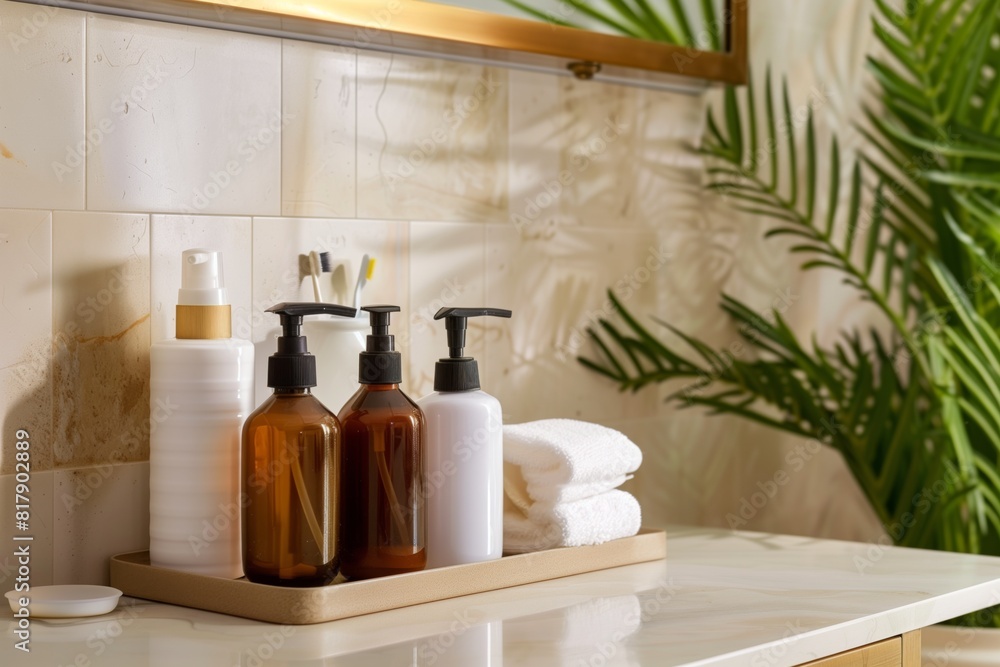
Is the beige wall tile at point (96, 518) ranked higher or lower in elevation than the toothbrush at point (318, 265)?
lower

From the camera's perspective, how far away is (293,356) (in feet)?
2.85

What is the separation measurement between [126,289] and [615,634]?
0.47m

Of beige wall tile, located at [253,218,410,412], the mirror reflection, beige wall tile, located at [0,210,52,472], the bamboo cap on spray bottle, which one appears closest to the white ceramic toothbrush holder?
beige wall tile, located at [253,218,410,412]

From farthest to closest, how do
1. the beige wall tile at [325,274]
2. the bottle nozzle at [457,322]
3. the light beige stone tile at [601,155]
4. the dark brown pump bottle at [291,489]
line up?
the light beige stone tile at [601,155] → the beige wall tile at [325,274] → the bottle nozzle at [457,322] → the dark brown pump bottle at [291,489]

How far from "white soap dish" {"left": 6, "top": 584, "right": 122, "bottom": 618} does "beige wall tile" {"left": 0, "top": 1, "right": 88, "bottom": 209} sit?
29 cm

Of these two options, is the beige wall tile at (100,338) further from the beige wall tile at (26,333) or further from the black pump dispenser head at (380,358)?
the black pump dispenser head at (380,358)

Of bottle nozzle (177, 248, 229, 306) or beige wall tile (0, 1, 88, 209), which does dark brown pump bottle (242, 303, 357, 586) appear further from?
beige wall tile (0, 1, 88, 209)

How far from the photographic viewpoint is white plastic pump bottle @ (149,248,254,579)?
2.94 feet

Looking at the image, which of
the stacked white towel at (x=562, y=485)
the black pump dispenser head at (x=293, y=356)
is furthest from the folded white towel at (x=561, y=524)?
the black pump dispenser head at (x=293, y=356)

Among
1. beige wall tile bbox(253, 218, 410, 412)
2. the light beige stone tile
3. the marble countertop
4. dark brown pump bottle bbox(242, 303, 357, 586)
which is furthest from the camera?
the light beige stone tile

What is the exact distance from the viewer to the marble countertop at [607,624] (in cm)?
74

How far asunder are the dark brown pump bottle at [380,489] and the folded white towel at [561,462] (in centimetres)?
14

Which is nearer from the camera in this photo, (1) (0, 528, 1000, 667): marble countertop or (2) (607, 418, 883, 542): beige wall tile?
(1) (0, 528, 1000, 667): marble countertop

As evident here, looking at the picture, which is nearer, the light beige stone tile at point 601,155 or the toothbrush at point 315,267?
the toothbrush at point 315,267
